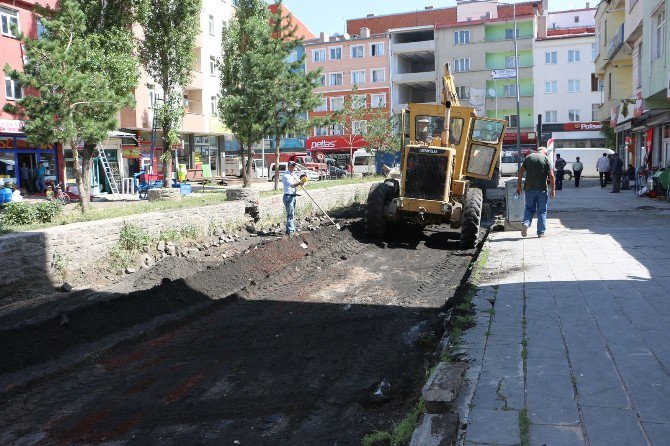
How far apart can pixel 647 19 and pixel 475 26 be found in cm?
3870

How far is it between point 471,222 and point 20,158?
75.5 feet

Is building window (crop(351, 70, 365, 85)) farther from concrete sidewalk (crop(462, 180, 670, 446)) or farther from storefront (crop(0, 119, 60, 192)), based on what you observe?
concrete sidewalk (crop(462, 180, 670, 446))

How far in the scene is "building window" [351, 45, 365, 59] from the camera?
63656 mm

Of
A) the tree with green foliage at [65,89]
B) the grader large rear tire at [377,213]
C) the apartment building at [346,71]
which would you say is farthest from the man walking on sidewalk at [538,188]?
the apartment building at [346,71]

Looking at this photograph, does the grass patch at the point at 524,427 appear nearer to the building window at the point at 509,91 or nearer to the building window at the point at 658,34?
the building window at the point at 658,34

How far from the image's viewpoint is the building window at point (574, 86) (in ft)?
198

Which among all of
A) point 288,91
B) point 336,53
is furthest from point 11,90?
point 336,53

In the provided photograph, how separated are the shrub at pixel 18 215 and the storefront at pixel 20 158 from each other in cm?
1627

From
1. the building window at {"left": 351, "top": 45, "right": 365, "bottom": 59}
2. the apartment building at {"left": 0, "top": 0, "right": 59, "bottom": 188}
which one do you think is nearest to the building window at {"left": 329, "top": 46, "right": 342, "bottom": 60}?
the building window at {"left": 351, "top": 45, "right": 365, "bottom": 59}

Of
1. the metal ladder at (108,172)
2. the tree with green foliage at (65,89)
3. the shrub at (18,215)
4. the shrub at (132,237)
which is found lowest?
the shrub at (132,237)

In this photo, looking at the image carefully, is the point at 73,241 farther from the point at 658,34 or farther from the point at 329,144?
the point at 329,144

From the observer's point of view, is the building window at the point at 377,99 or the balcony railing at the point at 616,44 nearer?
the balcony railing at the point at 616,44

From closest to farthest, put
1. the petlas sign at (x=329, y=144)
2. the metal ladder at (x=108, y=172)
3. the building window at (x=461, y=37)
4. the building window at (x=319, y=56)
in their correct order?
1. the metal ladder at (x=108, y=172)
2. the building window at (x=461, y=37)
3. the petlas sign at (x=329, y=144)
4. the building window at (x=319, y=56)

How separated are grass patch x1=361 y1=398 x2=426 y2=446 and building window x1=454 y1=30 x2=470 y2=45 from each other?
5947cm
